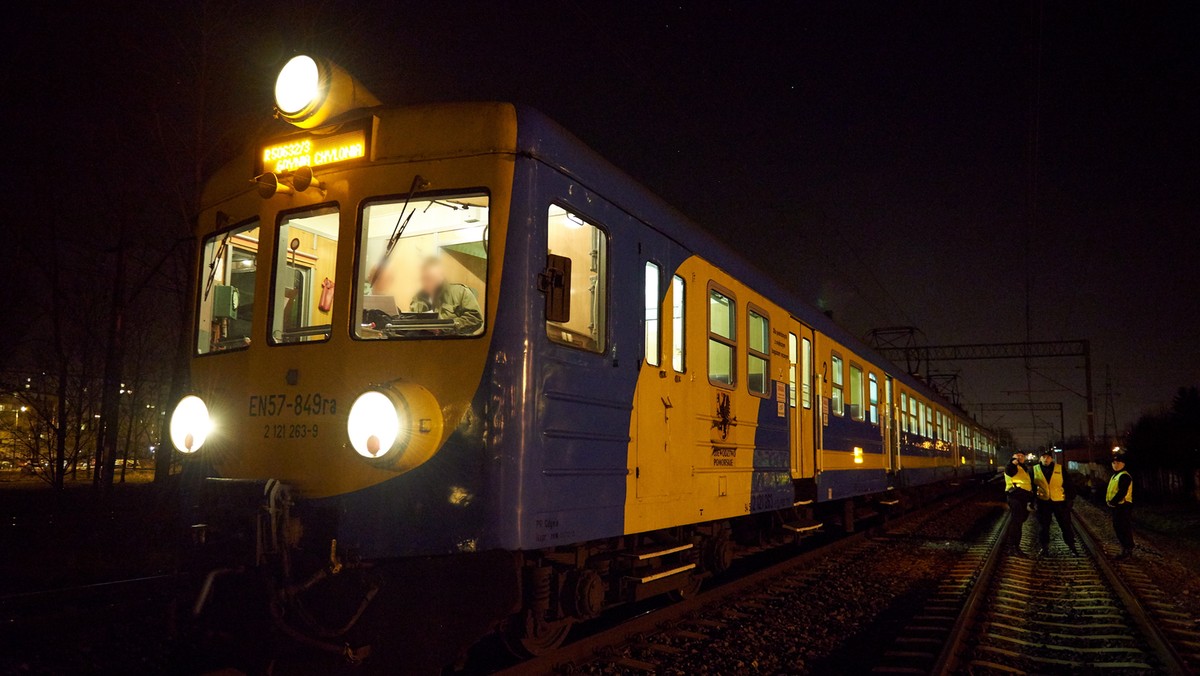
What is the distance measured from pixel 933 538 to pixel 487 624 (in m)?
11.7

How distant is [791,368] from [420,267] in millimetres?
5102

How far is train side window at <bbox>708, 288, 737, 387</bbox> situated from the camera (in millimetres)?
6613

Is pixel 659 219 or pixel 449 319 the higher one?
pixel 659 219

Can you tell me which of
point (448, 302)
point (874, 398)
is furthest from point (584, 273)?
point (874, 398)

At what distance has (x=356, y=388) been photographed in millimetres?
4418

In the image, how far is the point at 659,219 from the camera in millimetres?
5926

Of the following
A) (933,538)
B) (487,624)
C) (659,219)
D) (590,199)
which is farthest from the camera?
(933,538)

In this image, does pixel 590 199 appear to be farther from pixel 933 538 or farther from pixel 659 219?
pixel 933 538

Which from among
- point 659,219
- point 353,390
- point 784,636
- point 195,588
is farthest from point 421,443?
point 784,636

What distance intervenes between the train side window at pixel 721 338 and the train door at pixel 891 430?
7278mm

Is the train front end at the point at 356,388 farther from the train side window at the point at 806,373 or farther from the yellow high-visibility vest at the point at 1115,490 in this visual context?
the yellow high-visibility vest at the point at 1115,490

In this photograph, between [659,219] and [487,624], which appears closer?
[487,624]

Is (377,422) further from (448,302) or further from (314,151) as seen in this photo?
(314,151)

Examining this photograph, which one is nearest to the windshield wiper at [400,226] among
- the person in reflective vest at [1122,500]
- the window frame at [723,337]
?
the window frame at [723,337]
